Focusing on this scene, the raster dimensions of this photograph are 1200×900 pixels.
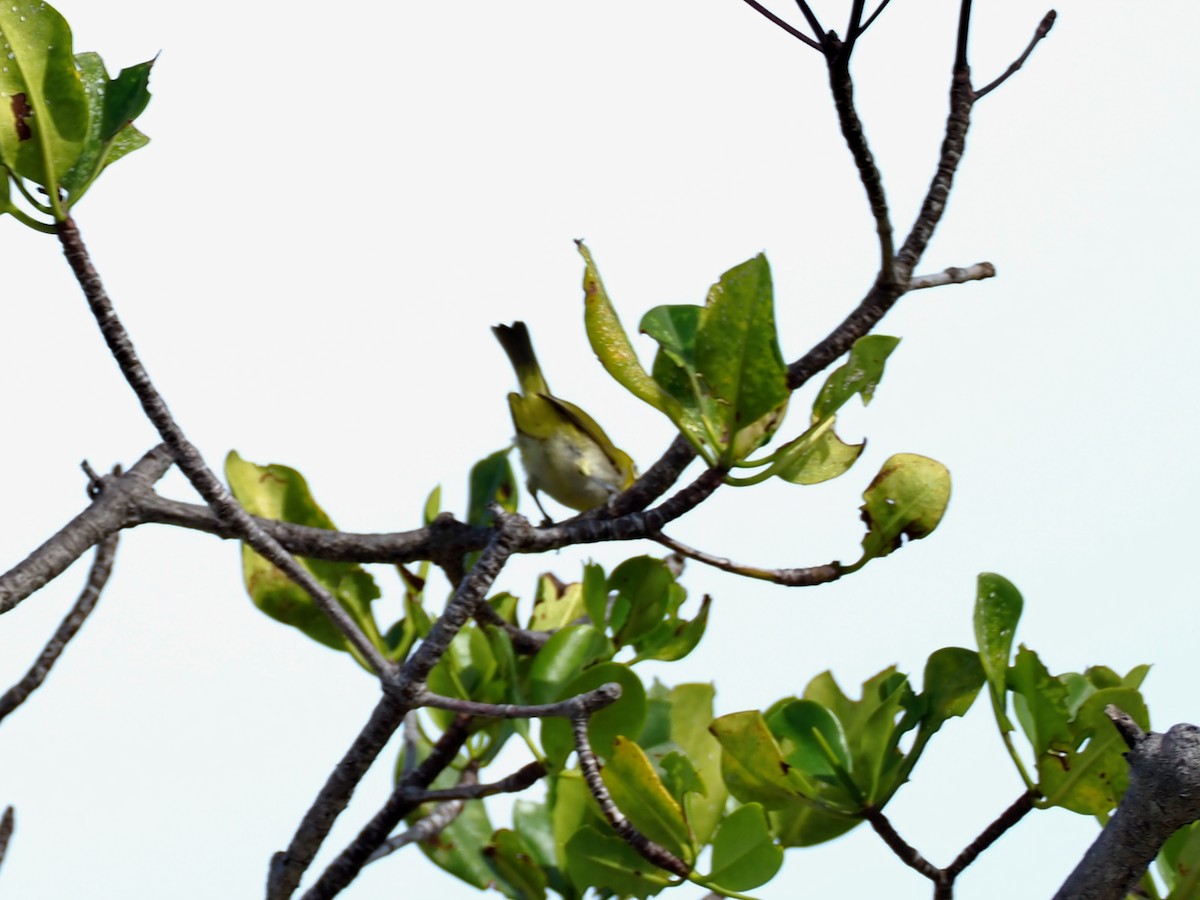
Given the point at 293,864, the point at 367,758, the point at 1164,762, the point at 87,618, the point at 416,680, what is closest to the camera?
the point at 1164,762

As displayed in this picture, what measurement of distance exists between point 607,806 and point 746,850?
0.50ft

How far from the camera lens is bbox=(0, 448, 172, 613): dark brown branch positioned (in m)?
1.54

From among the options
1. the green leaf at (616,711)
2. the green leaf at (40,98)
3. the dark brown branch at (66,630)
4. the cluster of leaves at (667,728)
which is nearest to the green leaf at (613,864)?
the cluster of leaves at (667,728)

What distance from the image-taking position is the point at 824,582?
152 cm

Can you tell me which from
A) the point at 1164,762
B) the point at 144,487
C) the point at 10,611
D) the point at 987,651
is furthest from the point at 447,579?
the point at 1164,762

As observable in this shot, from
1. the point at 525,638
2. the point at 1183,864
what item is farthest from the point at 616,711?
the point at 1183,864

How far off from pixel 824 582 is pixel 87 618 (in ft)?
3.55

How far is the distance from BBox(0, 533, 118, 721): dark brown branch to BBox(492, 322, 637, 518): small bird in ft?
2.12

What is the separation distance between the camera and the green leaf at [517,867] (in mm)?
1712

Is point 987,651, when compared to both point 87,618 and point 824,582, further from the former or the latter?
point 87,618

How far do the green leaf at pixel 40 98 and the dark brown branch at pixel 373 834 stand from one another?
2.87 ft

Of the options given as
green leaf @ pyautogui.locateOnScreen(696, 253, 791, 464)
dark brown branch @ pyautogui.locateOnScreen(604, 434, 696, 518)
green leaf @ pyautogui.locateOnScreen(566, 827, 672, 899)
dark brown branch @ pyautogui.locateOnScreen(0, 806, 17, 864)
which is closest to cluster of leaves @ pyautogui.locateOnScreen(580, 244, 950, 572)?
green leaf @ pyautogui.locateOnScreen(696, 253, 791, 464)

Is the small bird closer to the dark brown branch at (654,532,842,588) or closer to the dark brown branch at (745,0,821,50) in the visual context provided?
the dark brown branch at (654,532,842,588)

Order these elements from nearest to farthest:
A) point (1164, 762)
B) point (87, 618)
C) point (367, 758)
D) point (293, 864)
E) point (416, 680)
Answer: point (1164, 762) < point (416, 680) < point (367, 758) < point (293, 864) < point (87, 618)
